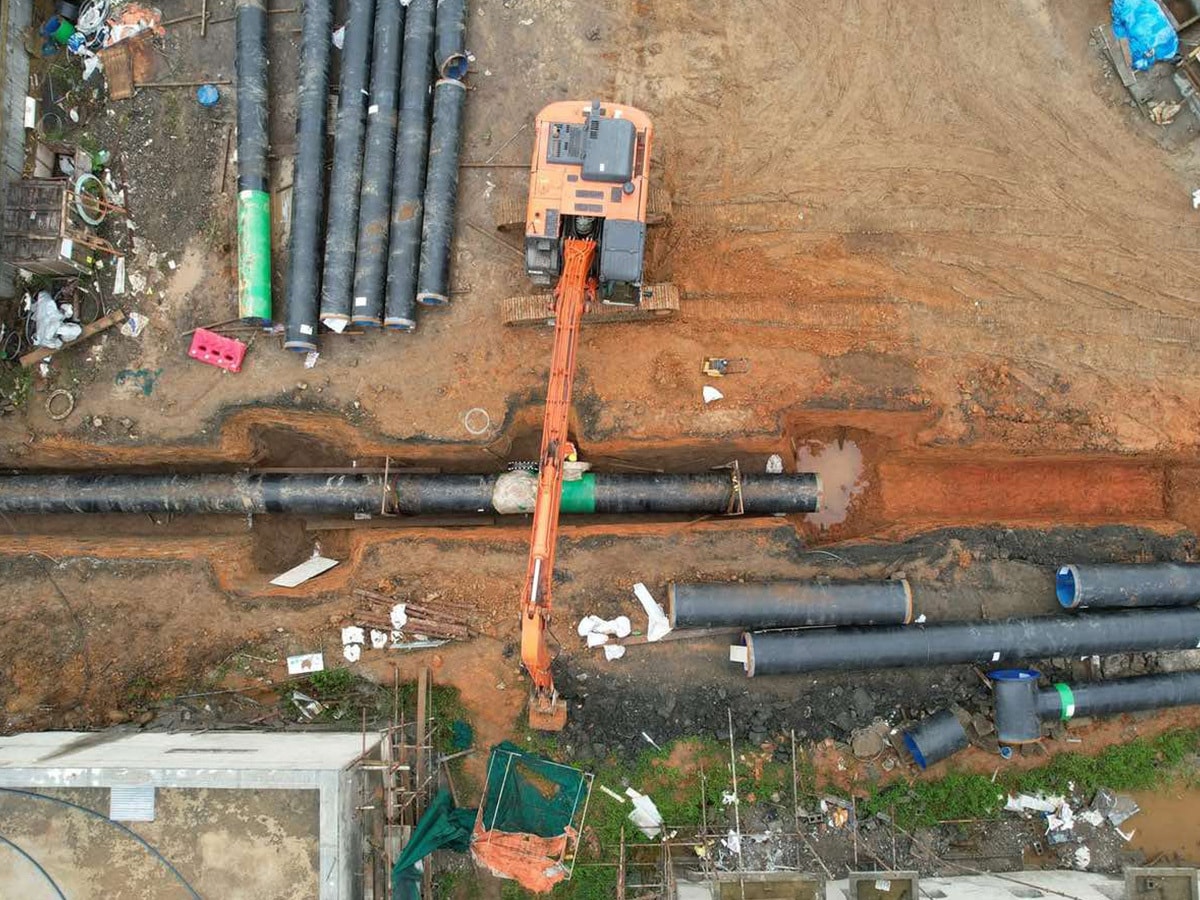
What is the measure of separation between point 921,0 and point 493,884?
1831 cm

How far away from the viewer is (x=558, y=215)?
40.0 ft

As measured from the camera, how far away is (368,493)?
14305 mm

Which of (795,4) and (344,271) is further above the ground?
(795,4)

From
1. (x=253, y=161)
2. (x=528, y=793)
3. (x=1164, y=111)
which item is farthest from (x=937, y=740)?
(x=253, y=161)

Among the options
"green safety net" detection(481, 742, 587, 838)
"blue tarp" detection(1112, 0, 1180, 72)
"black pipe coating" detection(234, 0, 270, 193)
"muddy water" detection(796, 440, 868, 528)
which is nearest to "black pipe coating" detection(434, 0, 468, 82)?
"black pipe coating" detection(234, 0, 270, 193)

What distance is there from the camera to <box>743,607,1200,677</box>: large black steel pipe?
13000mm

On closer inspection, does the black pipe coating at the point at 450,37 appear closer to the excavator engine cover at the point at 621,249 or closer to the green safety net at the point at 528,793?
the excavator engine cover at the point at 621,249

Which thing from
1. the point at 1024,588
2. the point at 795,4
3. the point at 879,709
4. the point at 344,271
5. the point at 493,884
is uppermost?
the point at 795,4

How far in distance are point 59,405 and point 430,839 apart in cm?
1049

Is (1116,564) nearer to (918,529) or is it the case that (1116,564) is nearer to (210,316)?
(918,529)

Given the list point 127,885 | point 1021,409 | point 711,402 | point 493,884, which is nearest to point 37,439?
point 127,885

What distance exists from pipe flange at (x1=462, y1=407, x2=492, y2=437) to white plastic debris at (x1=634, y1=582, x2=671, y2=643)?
402 centimetres

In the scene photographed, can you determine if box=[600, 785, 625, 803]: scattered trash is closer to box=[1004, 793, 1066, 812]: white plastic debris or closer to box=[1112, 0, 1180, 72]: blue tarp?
box=[1004, 793, 1066, 812]: white plastic debris

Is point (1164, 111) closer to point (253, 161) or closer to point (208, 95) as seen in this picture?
point (253, 161)
